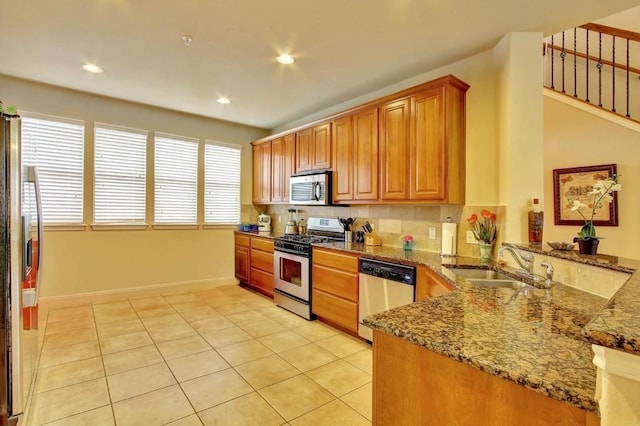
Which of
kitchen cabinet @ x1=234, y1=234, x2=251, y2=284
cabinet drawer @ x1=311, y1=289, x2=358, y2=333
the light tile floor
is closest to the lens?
the light tile floor

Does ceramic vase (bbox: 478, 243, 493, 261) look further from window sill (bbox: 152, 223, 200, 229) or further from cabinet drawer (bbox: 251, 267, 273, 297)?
window sill (bbox: 152, 223, 200, 229)

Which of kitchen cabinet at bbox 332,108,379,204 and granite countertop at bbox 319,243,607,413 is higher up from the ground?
kitchen cabinet at bbox 332,108,379,204

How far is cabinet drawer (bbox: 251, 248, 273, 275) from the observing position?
4496 mm

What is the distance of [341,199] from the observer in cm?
382

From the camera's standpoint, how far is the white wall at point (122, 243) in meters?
3.90

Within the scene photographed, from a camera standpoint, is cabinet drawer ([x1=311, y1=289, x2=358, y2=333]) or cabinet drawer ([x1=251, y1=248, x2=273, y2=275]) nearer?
cabinet drawer ([x1=311, y1=289, x2=358, y2=333])

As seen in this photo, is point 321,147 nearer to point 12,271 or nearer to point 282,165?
point 282,165

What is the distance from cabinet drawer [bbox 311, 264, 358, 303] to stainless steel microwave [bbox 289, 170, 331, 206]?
0.87 metres

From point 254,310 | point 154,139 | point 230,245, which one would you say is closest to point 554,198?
point 254,310

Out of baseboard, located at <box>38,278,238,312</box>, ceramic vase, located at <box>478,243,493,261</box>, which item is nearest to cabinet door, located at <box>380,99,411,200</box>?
ceramic vase, located at <box>478,243,493,261</box>

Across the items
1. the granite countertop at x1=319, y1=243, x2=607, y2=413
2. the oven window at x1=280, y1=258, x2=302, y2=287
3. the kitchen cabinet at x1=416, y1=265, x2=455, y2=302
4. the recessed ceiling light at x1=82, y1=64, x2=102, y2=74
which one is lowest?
the oven window at x1=280, y1=258, x2=302, y2=287

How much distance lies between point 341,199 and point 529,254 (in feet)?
6.97

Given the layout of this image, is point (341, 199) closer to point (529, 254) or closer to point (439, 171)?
point (439, 171)

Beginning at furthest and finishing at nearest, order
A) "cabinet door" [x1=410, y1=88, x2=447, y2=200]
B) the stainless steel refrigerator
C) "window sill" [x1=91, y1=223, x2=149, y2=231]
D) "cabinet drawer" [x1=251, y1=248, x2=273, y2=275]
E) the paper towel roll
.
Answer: "cabinet drawer" [x1=251, y1=248, x2=273, y2=275] < "window sill" [x1=91, y1=223, x2=149, y2=231] < the paper towel roll < "cabinet door" [x1=410, y1=88, x2=447, y2=200] < the stainless steel refrigerator
